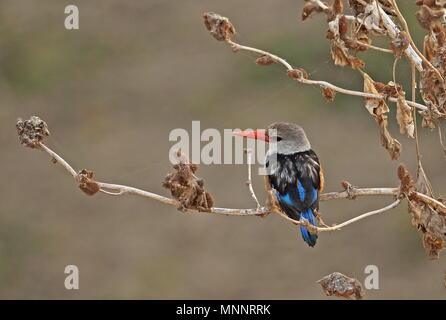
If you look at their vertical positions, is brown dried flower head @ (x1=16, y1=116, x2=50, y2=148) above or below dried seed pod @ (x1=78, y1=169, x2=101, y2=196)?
above

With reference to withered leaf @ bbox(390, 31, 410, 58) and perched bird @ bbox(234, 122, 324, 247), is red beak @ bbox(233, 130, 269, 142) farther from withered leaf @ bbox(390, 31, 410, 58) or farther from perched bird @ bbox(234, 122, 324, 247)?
withered leaf @ bbox(390, 31, 410, 58)

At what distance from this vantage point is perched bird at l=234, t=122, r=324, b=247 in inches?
162

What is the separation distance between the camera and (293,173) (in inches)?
167

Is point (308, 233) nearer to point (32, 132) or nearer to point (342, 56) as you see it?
point (342, 56)

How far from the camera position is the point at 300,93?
993 centimetres

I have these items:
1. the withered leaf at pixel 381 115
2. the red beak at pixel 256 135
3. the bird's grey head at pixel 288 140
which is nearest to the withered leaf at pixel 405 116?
the withered leaf at pixel 381 115

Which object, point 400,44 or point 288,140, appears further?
point 288,140

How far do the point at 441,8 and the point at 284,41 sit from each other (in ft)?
24.7

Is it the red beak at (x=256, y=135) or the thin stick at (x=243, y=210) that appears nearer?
the thin stick at (x=243, y=210)

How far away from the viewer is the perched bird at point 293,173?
4109 mm

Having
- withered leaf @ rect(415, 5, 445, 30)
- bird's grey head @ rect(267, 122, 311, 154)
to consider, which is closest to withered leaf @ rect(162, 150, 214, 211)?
withered leaf @ rect(415, 5, 445, 30)

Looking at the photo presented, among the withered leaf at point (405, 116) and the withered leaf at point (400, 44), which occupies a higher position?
the withered leaf at point (400, 44)

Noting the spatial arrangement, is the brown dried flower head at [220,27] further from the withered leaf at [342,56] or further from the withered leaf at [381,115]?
the withered leaf at [381,115]

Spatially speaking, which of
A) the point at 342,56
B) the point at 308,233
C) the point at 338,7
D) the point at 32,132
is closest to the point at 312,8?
the point at 338,7
